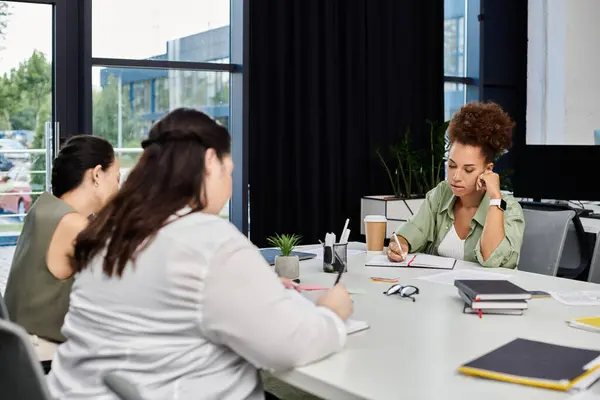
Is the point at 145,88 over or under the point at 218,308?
over

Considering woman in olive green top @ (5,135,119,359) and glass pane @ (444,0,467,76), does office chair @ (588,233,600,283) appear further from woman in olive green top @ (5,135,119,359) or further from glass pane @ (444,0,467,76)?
glass pane @ (444,0,467,76)

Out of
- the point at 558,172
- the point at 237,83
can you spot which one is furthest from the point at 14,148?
the point at 558,172

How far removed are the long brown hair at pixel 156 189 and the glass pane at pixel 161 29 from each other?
3646 mm

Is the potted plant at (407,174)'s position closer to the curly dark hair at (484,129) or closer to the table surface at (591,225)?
the table surface at (591,225)

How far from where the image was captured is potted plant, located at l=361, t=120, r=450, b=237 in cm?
541

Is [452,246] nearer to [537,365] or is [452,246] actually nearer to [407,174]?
[537,365]

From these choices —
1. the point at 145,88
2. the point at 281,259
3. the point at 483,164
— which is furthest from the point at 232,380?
the point at 145,88

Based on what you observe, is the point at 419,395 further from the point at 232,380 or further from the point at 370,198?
the point at 370,198

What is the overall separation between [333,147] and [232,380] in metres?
4.21

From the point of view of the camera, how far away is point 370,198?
5547 mm

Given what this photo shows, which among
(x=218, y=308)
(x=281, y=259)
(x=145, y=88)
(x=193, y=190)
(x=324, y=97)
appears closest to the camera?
(x=218, y=308)

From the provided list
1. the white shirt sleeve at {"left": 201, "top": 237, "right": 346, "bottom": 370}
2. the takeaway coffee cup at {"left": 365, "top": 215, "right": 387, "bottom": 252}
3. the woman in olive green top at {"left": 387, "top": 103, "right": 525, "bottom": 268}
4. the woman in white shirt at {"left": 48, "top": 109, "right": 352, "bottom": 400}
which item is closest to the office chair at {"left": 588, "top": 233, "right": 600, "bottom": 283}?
the woman in olive green top at {"left": 387, "top": 103, "right": 525, "bottom": 268}

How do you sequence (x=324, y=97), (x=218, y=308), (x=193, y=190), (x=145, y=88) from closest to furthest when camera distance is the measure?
(x=218, y=308), (x=193, y=190), (x=145, y=88), (x=324, y=97)

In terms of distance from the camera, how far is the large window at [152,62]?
502 cm
